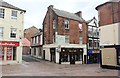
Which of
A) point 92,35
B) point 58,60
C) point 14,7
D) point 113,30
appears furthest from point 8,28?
point 92,35

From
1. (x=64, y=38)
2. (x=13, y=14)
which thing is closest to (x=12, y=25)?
(x=13, y=14)

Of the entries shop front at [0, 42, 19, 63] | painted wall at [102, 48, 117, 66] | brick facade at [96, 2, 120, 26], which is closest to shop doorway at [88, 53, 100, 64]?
painted wall at [102, 48, 117, 66]

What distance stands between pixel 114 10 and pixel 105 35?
3211 millimetres

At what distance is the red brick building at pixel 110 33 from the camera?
2109cm

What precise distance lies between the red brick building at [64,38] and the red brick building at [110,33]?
31.5 ft

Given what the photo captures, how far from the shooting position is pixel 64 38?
3256 cm

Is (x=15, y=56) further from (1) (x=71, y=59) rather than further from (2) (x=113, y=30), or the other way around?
(2) (x=113, y=30)

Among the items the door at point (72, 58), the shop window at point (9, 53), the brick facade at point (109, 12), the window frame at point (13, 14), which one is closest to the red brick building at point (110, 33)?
the brick facade at point (109, 12)

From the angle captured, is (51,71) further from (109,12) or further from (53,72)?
(109,12)

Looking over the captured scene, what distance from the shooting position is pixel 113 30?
848 inches

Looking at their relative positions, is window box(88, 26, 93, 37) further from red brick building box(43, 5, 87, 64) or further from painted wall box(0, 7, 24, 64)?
painted wall box(0, 7, 24, 64)

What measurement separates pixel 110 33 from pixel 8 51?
14.5 m

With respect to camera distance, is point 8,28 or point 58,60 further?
point 58,60

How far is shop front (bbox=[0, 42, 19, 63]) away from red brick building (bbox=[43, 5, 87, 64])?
7.30m
